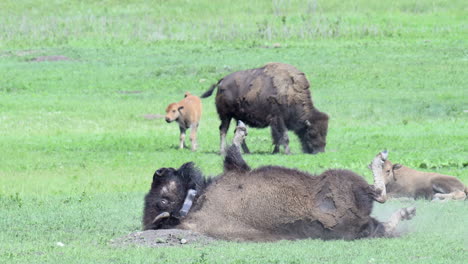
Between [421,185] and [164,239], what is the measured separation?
219 inches

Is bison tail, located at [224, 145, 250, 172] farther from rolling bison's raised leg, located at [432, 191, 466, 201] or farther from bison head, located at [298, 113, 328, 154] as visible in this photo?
bison head, located at [298, 113, 328, 154]

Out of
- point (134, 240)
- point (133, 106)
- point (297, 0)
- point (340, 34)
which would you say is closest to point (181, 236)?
point (134, 240)

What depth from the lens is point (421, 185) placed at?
46.3 ft

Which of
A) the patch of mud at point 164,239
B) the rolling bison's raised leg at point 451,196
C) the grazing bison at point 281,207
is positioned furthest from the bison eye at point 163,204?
the rolling bison's raised leg at point 451,196

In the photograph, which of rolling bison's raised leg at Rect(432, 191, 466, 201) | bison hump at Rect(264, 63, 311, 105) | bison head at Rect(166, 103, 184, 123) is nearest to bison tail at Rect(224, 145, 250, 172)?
rolling bison's raised leg at Rect(432, 191, 466, 201)

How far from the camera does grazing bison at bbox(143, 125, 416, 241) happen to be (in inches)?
383

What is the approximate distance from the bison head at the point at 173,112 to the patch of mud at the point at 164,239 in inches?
478

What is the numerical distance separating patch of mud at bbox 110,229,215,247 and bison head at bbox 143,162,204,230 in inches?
19.2

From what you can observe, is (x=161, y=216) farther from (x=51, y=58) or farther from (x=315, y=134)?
(x=51, y=58)

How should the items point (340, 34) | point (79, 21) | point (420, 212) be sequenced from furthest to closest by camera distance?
point (79, 21) < point (340, 34) < point (420, 212)

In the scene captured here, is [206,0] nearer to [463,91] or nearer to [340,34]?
[340,34]

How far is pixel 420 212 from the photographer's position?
1158 centimetres

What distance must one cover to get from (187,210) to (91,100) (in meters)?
20.3

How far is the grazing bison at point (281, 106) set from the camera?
67.9ft
